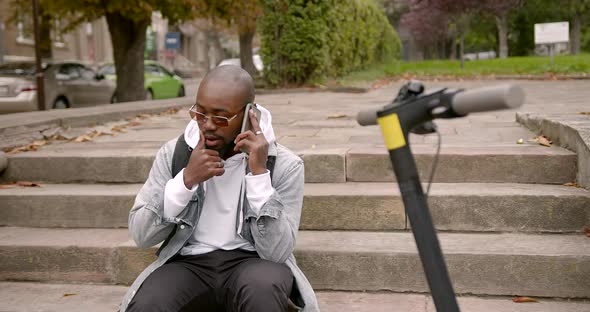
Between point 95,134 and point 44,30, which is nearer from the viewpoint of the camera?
point 95,134

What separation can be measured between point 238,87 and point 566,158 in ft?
7.46

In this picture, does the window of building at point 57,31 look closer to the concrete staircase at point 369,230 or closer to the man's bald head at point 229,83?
the concrete staircase at point 369,230

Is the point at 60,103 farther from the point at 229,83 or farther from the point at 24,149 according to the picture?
the point at 229,83

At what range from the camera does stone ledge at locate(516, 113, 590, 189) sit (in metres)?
3.78

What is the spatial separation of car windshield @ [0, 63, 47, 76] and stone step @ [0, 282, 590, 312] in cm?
1219

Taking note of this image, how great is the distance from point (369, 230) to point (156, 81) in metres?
16.1

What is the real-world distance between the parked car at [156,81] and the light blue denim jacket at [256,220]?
1604 centimetres

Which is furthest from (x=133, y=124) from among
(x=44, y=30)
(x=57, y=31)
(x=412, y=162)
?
(x=57, y=31)

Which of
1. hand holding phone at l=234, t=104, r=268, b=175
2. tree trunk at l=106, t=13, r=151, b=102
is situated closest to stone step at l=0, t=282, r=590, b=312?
hand holding phone at l=234, t=104, r=268, b=175

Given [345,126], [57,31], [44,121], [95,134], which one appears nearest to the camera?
[44,121]

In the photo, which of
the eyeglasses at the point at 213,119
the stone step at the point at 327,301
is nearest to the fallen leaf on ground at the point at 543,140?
the stone step at the point at 327,301

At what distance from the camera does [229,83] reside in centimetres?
258

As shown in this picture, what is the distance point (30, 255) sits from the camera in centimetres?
382

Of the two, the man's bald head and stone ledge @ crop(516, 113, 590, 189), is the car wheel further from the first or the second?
the man's bald head
